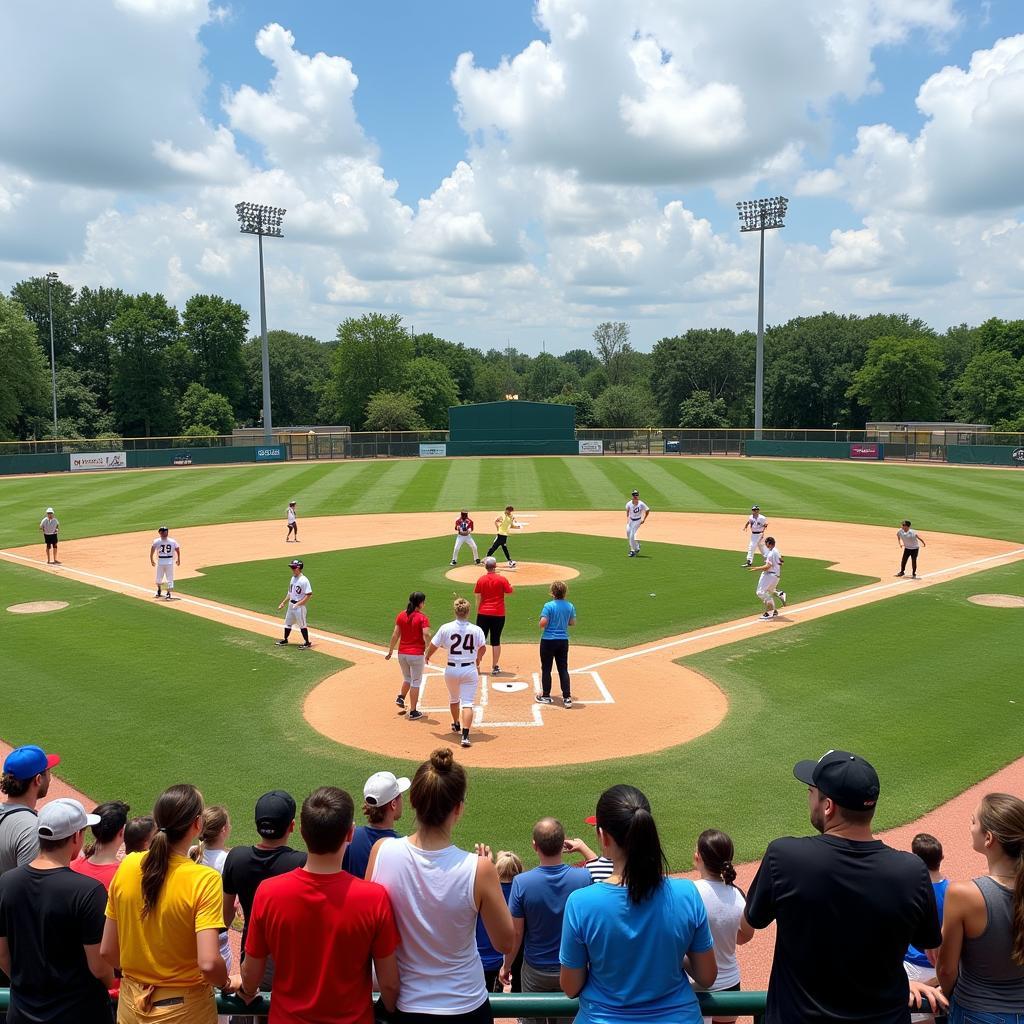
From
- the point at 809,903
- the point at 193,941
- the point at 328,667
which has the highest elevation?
the point at 809,903

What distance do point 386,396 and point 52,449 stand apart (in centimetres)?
4287

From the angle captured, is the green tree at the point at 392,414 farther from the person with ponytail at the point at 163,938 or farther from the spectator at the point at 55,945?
the person with ponytail at the point at 163,938

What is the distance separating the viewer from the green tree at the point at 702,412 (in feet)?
336

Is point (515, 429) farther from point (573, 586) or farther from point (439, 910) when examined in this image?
point (439, 910)

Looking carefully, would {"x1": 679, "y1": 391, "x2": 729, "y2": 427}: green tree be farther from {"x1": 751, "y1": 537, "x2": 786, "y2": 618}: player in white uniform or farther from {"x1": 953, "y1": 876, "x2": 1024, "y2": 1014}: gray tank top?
{"x1": 953, "y1": 876, "x2": 1024, "y2": 1014}: gray tank top

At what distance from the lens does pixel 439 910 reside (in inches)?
160

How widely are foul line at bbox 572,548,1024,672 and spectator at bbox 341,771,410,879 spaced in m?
10.7

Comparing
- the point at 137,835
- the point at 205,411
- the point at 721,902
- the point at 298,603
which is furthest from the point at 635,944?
the point at 205,411

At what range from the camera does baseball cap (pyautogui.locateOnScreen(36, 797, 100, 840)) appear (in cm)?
444

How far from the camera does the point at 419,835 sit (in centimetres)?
429

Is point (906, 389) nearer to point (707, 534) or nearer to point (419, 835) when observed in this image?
point (707, 534)

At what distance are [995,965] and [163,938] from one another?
12.3ft

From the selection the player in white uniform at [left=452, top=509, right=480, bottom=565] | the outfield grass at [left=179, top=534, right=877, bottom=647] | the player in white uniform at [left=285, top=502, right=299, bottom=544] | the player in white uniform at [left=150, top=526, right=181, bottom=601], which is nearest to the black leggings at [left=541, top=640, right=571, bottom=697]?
the outfield grass at [left=179, top=534, right=877, bottom=647]

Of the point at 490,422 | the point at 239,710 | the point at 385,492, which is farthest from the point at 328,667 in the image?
the point at 490,422
